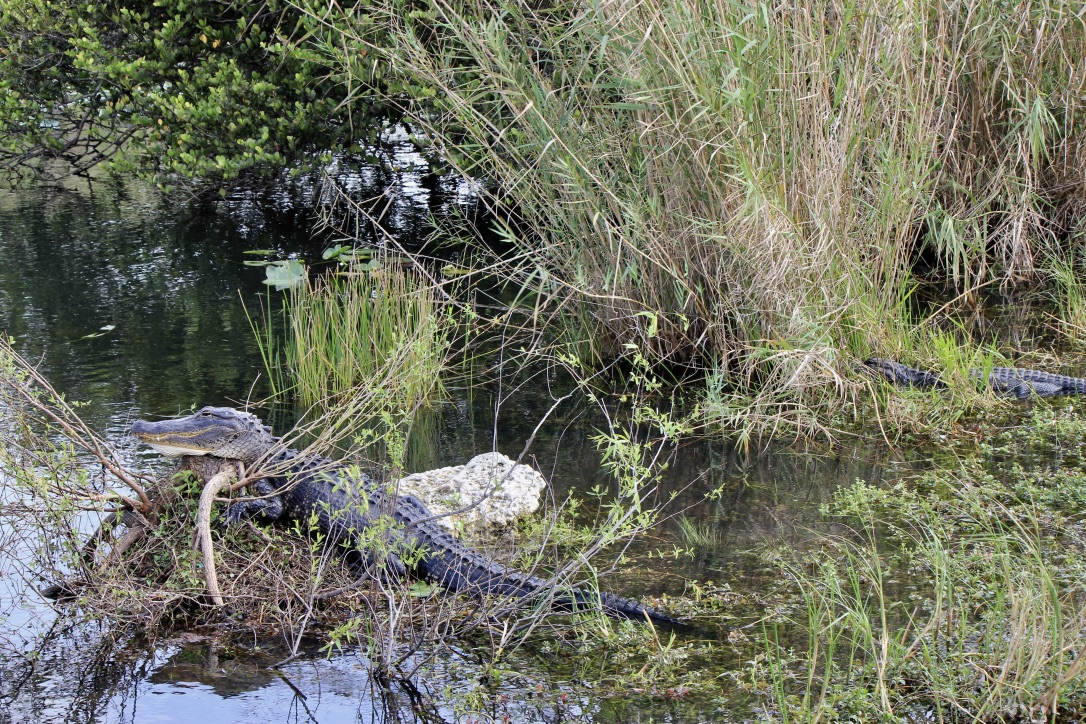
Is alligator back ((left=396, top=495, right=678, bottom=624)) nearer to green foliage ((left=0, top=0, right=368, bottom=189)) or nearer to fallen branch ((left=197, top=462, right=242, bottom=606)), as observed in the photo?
fallen branch ((left=197, top=462, right=242, bottom=606))

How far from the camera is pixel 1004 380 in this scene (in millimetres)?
5172

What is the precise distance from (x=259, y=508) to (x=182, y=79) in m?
5.30

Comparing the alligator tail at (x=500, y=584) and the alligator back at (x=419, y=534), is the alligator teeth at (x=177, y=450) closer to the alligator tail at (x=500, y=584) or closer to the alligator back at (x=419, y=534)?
the alligator back at (x=419, y=534)

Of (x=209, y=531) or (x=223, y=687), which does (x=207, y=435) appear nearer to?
(x=209, y=531)

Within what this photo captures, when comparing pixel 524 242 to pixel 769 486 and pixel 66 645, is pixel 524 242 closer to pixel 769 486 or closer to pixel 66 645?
pixel 769 486

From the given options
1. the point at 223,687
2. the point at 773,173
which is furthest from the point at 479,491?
the point at 773,173

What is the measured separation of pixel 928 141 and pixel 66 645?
5017 mm

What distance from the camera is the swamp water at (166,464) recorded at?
9.52 ft

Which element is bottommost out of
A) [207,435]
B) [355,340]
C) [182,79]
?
[355,340]

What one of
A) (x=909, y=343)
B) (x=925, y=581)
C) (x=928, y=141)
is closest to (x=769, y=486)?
(x=925, y=581)

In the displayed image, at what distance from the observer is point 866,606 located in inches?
129

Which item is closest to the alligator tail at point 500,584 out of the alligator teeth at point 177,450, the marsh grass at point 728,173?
the alligator teeth at point 177,450

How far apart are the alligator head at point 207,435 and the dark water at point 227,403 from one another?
2.42 feet

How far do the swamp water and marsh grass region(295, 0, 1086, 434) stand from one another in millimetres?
575
